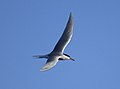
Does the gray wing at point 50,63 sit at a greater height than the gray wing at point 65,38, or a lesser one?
lesser

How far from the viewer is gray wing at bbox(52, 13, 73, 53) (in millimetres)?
46675

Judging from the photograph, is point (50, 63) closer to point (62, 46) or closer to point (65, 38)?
point (62, 46)

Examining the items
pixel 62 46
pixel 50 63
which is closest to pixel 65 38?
pixel 62 46

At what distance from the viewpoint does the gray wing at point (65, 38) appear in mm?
46675

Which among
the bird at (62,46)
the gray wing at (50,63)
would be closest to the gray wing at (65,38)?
the bird at (62,46)

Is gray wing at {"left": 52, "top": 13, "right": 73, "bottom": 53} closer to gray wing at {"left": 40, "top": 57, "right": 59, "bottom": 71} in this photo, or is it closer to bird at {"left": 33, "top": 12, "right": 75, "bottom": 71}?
bird at {"left": 33, "top": 12, "right": 75, "bottom": 71}

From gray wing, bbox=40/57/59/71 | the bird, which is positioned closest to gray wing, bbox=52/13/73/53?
the bird

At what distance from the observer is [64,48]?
47188 mm

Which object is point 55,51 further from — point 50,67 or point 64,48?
point 50,67

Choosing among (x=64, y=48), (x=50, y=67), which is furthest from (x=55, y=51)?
(x=50, y=67)

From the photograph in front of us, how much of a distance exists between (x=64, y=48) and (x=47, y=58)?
3.39 m

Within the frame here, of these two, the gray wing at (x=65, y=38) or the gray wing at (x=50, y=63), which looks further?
the gray wing at (x=65, y=38)

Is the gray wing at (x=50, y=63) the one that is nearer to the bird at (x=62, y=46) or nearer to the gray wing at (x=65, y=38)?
the bird at (x=62, y=46)

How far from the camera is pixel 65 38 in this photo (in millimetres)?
47438
